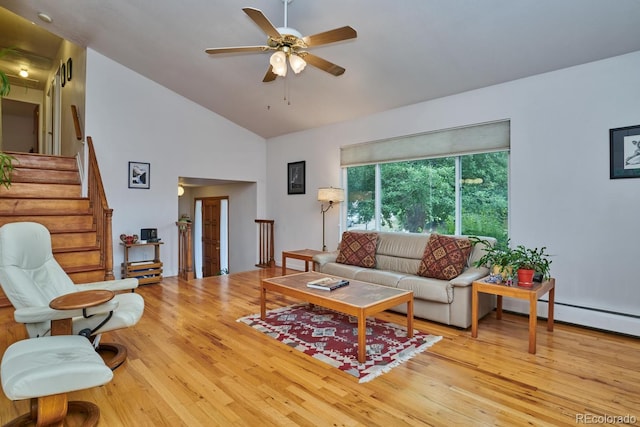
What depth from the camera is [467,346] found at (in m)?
3.00

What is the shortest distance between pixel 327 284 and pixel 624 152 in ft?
10.1

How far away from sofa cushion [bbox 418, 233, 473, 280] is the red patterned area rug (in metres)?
0.74

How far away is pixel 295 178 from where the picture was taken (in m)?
6.53

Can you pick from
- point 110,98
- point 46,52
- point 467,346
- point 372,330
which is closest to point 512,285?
point 467,346

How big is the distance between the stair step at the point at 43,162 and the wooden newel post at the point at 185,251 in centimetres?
190

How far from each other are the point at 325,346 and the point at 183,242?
12.6 feet

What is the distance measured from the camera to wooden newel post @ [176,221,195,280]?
560 cm

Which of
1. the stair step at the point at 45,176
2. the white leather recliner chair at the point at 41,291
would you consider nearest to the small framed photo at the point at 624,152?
the white leather recliner chair at the point at 41,291

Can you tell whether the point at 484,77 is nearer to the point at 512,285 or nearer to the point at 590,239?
the point at 590,239

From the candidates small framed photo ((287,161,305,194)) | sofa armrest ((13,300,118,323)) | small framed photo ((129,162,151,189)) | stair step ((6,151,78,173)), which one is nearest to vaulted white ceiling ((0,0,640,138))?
small framed photo ((287,161,305,194))

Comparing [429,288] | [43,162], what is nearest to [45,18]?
[43,162]

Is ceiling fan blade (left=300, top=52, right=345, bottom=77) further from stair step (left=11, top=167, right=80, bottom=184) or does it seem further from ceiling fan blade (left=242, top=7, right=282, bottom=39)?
stair step (left=11, top=167, right=80, bottom=184)

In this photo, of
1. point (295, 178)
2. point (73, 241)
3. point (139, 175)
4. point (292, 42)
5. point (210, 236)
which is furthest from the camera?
point (210, 236)

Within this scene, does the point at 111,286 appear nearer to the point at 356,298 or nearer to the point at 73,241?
the point at 73,241
